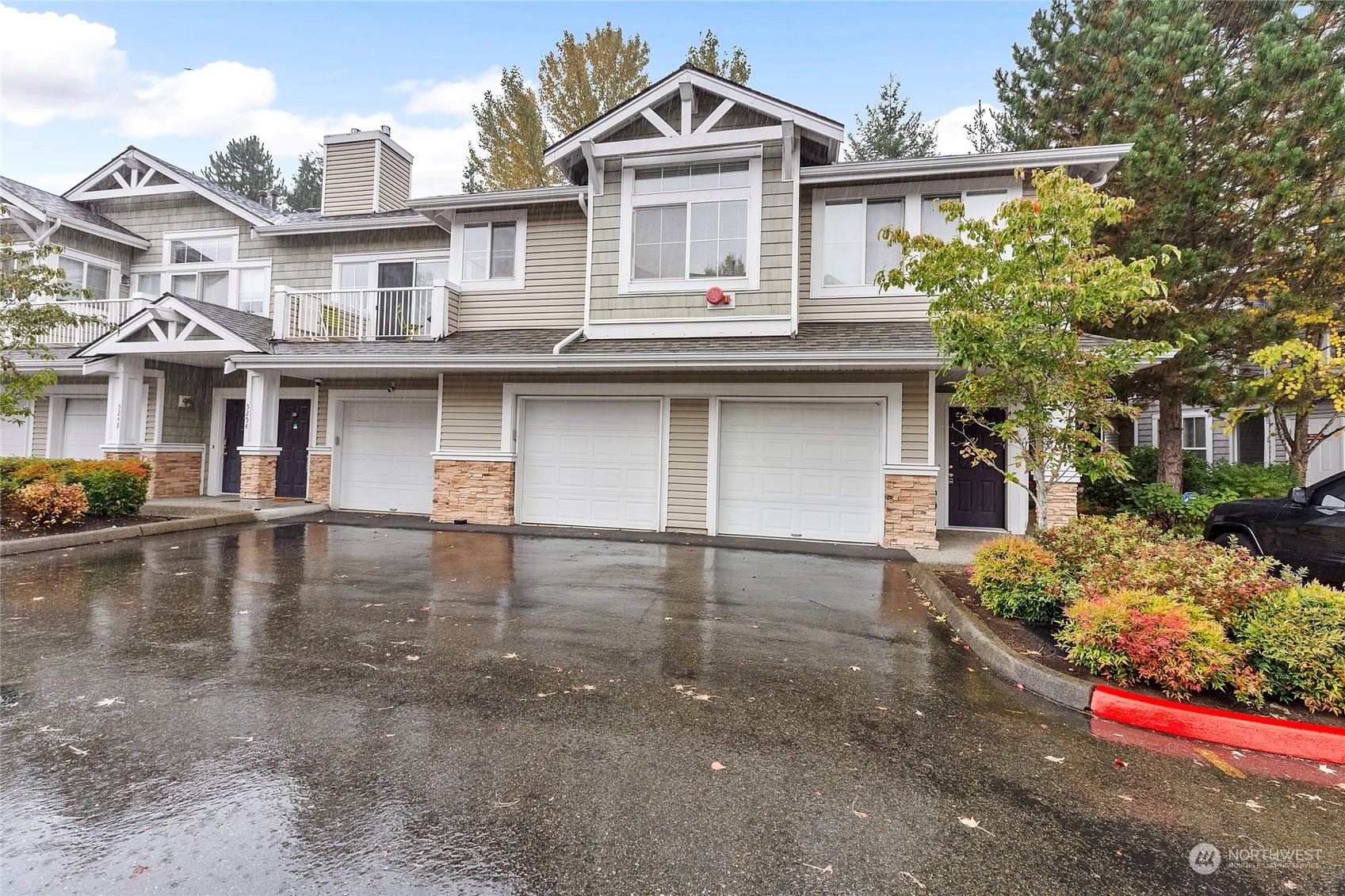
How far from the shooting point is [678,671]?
407cm

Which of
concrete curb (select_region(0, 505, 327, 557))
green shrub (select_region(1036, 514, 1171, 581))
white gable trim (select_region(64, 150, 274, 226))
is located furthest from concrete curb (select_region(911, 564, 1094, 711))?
white gable trim (select_region(64, 150, 274, 226))

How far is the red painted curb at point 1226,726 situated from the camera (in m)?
3.17

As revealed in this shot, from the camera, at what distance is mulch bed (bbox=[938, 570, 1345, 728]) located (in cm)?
345

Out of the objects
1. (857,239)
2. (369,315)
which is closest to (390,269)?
(369,315)

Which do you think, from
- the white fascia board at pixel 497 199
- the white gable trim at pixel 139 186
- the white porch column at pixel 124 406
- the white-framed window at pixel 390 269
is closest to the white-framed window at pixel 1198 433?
the white fascia board at pixel 497 199

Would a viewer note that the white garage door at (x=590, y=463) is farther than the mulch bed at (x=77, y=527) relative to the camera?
Yes

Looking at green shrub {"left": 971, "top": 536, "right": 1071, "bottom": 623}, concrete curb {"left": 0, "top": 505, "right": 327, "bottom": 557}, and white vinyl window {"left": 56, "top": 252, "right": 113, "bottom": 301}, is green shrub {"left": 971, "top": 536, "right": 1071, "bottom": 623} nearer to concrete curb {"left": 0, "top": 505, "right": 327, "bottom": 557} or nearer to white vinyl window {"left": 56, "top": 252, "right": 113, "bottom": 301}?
concrete curb {"left": 0, "top": 505, "right": 327, "bottom": 557}

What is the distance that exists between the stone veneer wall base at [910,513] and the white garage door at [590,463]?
3696 millimetres

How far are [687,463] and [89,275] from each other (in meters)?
14.3

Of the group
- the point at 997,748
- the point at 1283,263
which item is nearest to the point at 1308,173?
the point at 1283,263

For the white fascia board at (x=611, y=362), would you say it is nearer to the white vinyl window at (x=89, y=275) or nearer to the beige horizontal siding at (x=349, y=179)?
the beige horizontal siding at (x=349, y=179)

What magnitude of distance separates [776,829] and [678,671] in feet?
5.71

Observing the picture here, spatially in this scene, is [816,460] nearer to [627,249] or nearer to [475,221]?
[627,249]

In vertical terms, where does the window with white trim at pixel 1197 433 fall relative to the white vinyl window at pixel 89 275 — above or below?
below
